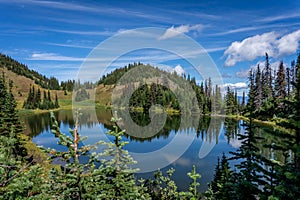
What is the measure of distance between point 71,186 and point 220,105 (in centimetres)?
9368

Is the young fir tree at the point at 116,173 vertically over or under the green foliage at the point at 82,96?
under

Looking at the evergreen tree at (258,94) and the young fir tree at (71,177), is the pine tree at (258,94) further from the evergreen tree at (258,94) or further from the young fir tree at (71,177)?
the young fir tree at (71,177)

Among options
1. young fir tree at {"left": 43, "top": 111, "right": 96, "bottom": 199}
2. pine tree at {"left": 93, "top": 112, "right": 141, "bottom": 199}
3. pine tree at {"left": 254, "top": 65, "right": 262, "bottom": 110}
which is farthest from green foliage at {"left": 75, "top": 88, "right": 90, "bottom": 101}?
Result: pine tree at {"left": 254, "top": 65, "right": 262, "bottom": 110}

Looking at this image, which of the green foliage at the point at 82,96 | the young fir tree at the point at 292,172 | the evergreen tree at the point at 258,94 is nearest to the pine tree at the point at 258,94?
the evergreen tree at the point at 258,94

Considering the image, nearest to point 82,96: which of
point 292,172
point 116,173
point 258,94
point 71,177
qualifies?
point 116,173

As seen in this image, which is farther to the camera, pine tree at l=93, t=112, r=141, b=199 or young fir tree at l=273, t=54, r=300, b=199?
pine tree at l=93, t=112, r=141, b=199

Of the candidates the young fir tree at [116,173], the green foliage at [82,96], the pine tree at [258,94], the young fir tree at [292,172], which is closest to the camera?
the young fir tree at [292,172]

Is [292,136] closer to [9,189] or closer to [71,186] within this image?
[71,186]

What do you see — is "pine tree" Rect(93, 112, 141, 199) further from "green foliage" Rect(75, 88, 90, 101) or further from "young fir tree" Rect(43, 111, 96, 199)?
"green foliage" Rect(75, 88, 90, 101)

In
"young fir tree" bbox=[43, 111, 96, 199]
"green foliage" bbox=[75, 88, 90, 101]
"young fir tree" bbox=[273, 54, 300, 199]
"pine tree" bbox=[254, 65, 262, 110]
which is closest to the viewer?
"young fir tree" bbox=[273, 54, 300, 199]

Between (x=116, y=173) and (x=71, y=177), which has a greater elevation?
(x=71, y=177)

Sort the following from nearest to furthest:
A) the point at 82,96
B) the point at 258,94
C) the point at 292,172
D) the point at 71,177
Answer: the point at 292,172 → the point at 71,177 → the point at 82,96 → the point at 258,94

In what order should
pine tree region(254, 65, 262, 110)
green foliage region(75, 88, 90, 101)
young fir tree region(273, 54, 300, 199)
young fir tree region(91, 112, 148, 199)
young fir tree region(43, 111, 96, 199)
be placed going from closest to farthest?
young fir tree region(273, 54, 300, 199)
young fir tree region(43, 111, 96, 199)
young fir tree region(91, 112, 148, 199)
green foliage region(75, 88, 90, 101)
pine tree region(254, 65, 262, 110)

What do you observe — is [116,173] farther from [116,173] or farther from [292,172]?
[292,172]
